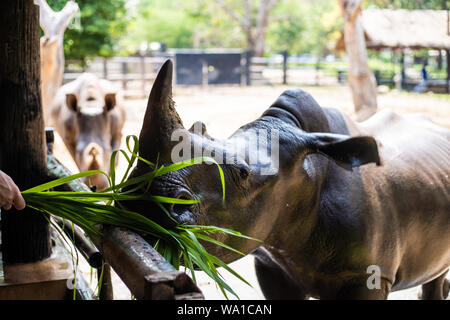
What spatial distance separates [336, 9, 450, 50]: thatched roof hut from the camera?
78.6 feet

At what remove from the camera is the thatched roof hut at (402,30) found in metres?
24.0

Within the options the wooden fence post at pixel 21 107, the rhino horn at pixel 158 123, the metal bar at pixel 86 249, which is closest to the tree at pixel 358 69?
the metal bar at pixel 86 249

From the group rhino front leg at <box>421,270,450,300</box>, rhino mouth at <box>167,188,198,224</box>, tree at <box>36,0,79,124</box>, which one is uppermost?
tree at <box>36,0,79,124</box>

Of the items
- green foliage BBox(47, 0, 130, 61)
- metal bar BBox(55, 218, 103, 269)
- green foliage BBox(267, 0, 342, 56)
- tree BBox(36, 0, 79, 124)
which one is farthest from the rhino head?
green foliage BBox(267, 0, 342, 56)

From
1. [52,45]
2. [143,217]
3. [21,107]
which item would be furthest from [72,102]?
[143,217]

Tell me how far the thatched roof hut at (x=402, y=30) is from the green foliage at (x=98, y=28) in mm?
11731

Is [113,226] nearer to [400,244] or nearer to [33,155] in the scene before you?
[33,155]

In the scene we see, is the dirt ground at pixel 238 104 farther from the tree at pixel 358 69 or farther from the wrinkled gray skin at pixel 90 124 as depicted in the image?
the wrinkled gray skin at pixel 90 124

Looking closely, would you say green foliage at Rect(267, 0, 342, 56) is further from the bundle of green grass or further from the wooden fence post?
the bundle of green grass

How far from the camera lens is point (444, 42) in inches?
933

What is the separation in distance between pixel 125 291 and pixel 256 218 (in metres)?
2.65

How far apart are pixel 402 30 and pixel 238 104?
969 cm

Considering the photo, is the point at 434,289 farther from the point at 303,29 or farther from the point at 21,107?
the point at 303,29

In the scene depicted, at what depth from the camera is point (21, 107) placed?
9.45 feet
